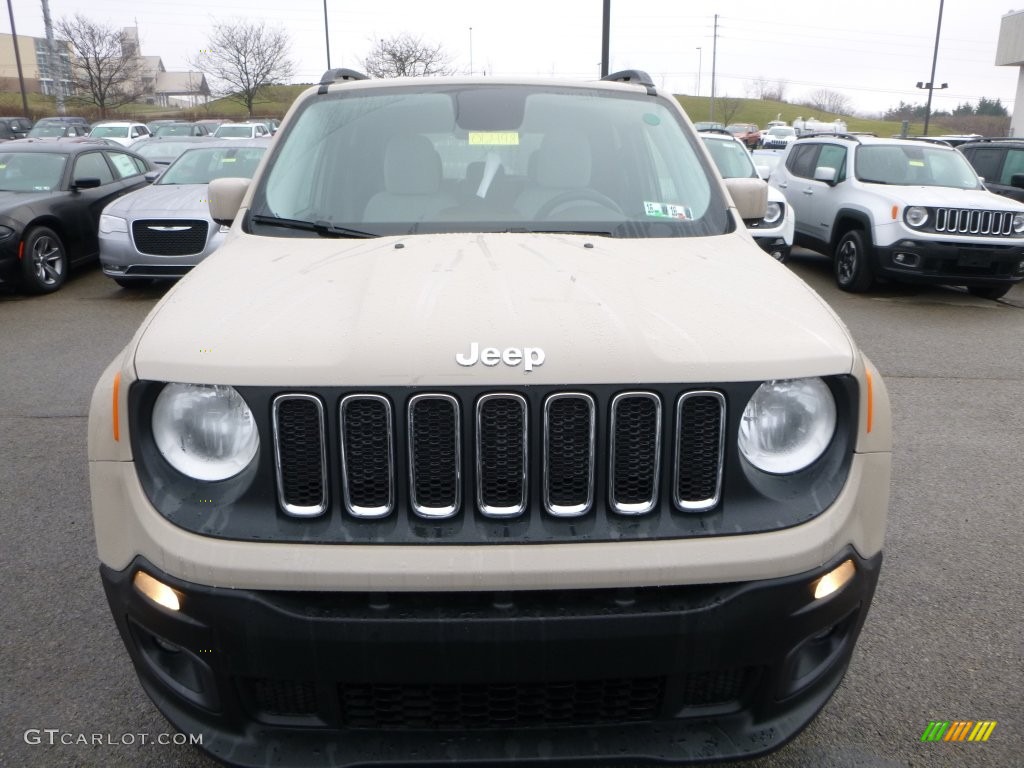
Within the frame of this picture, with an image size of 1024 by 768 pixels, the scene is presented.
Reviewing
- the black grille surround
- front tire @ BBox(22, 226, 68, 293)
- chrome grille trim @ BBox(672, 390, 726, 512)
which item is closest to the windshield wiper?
the black grille surround

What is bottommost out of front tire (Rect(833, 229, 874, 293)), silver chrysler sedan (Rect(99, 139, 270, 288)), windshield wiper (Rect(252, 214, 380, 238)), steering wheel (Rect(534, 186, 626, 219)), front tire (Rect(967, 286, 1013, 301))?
front tire (Rect(967, 286, 1013, 301))

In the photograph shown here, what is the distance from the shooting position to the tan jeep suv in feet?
6.11

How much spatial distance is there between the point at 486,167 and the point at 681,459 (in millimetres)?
1661

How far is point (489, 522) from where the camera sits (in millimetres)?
1938

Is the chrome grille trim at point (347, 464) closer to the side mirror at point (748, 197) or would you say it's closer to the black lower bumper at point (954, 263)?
the side mirror at point (748, 197)

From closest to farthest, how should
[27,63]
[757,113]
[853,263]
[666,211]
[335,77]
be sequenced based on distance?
1. [666,211]
2. [335,77]
3. [853,263]
4. [757,113]
5. [27,63]

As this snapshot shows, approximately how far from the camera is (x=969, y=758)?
8.31 ft

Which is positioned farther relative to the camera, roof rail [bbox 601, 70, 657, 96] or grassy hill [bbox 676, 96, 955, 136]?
grassy hill [bbox 676, 96, 955, 136]

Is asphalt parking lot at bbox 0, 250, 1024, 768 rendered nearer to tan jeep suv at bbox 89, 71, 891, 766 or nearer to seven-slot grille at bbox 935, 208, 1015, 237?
tan jeep suv at bbox 89, 71, 891, 766

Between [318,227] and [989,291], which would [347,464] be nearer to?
[318,227]

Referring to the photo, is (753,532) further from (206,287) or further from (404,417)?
(206,287)

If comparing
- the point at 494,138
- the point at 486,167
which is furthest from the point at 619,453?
the point at 494,138

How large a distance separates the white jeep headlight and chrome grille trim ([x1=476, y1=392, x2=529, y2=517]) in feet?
28.3

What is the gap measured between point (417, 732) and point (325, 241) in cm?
157
